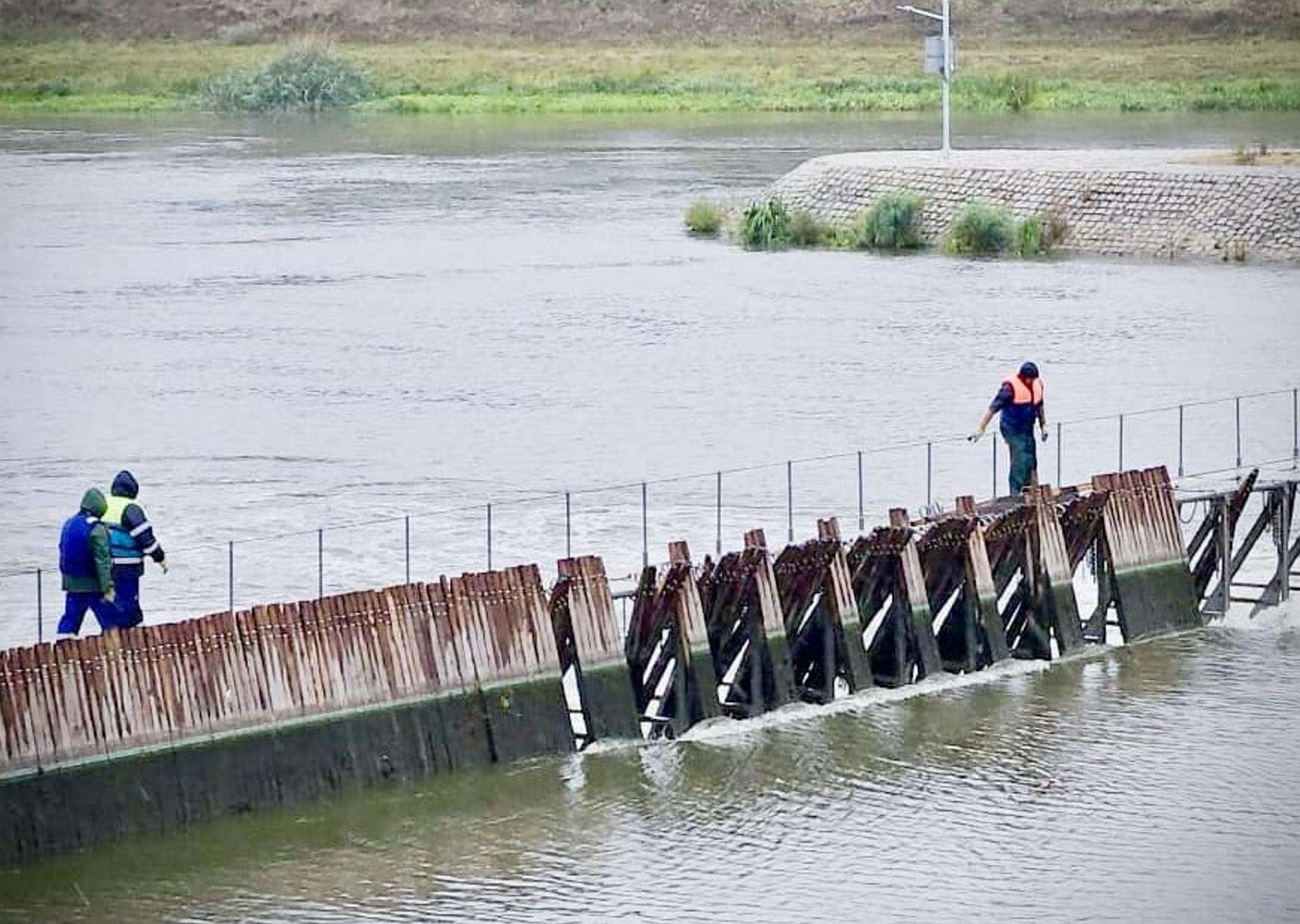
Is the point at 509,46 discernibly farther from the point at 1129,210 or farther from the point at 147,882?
the point at 147,882

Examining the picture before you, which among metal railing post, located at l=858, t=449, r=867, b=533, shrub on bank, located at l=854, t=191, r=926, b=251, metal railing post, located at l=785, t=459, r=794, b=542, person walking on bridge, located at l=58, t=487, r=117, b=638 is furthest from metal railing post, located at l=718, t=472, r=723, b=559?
shrub on bank, located at l=854, t=191, r=926, b=251

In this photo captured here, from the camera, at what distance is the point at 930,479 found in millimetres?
25953

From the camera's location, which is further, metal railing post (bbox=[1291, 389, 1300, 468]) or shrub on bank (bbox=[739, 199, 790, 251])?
shrub on bank (bbox=[739, 199, 790, 251])

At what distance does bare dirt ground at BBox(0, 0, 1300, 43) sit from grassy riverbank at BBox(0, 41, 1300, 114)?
167 cm

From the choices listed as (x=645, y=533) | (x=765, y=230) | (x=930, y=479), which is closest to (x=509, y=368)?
(x=930, y=479)

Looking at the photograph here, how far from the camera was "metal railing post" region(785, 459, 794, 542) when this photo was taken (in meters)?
24.0

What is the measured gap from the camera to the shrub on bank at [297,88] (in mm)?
113125

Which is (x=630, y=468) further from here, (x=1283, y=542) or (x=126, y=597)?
(x=126, y=597)

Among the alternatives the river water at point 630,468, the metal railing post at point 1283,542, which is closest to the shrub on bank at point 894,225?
the river water at point 630,468

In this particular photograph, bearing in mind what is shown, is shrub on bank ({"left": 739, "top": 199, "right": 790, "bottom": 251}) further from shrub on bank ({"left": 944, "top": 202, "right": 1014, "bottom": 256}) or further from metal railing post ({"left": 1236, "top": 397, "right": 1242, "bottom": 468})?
metal railing post ({"left": 1236, "top": 397, "right": 1242, "bottom": 468})

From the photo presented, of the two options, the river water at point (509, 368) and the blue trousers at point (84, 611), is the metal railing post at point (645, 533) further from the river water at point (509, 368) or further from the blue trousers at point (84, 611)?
the blue trousers at point (84, 611)

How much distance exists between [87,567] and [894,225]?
123 feet

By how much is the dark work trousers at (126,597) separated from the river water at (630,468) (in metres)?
1.92

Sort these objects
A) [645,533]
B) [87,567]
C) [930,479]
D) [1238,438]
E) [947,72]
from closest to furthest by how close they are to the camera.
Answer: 1. [87,567]
2. [645,533]
3. [930,479]
4. [1238,438]
5. [947,72]
